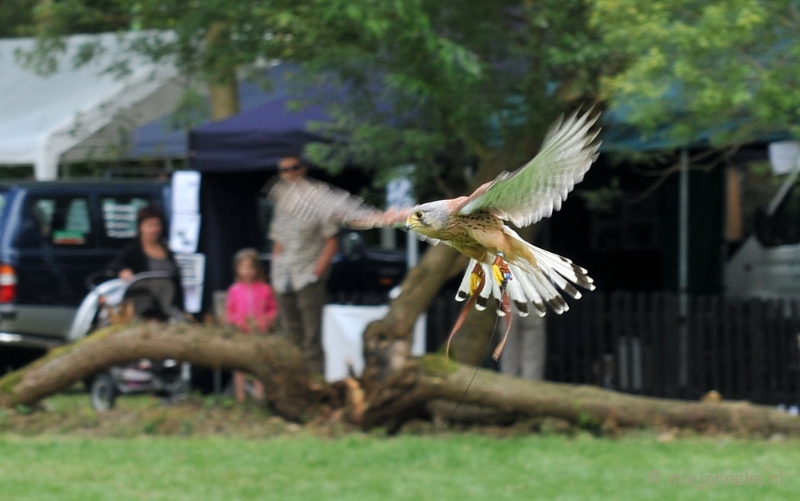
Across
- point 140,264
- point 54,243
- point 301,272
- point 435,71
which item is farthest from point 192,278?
point 435,71

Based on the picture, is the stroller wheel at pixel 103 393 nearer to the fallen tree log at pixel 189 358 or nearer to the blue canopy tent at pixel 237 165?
the fallen tree log at pixel 189 358

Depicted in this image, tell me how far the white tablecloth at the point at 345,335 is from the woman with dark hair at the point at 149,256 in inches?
65.5

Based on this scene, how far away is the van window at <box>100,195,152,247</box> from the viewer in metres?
11.6

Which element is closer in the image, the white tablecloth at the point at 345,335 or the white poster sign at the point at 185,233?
the white tablecloth at the point at 345,335

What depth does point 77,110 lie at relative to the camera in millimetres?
15016

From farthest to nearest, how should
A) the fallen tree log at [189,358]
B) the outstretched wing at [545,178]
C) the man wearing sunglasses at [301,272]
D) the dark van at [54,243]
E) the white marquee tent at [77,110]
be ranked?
the white marquee tent at [77,110] → the dark van at [54,243] → the man wearing sunglasses at [301,272] → the fallen tree log at [189,358] → the outstretched wing at [545,178]

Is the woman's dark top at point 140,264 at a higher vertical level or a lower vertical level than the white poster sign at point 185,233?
lower

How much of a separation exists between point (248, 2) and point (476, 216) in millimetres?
5943

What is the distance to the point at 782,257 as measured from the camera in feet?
33.7

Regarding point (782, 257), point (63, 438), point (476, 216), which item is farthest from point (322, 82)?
point (476, 216)

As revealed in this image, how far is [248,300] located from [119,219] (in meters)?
2.74

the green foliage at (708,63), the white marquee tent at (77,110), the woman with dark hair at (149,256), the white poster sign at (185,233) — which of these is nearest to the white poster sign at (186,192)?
the white poster sign at (185,233)

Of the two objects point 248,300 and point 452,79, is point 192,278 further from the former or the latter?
point 452,79

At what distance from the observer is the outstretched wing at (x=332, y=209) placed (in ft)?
12.6
